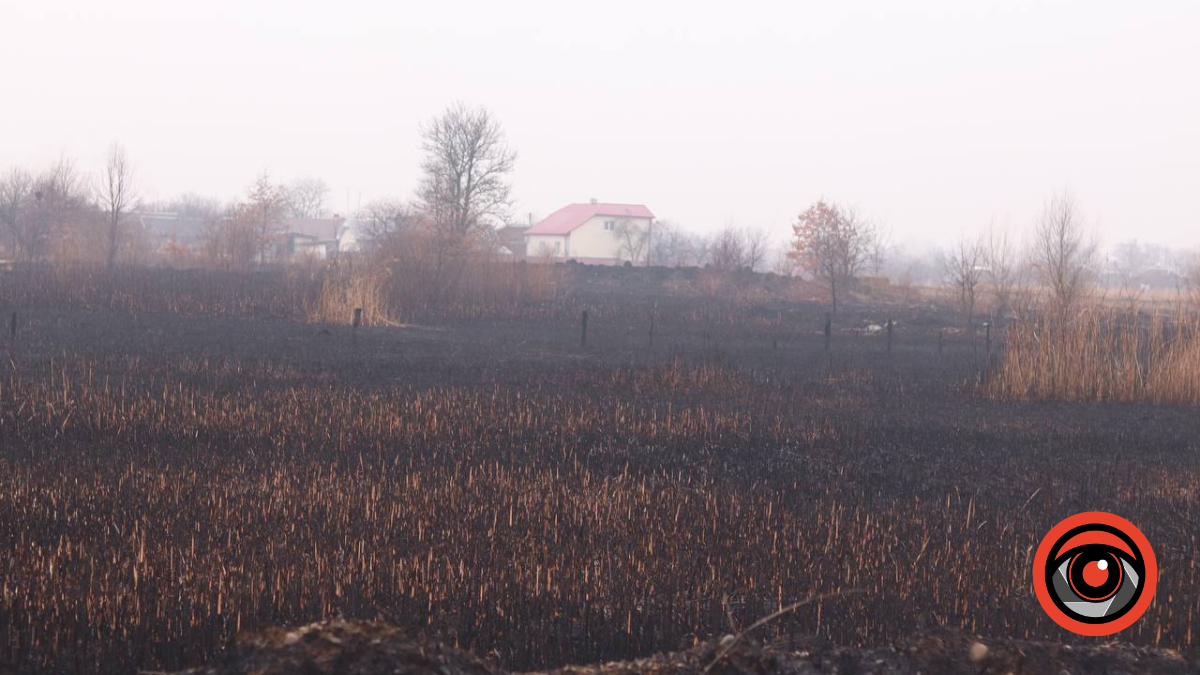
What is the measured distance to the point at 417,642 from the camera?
13.8ft

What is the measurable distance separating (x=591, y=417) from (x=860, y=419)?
11.5ft

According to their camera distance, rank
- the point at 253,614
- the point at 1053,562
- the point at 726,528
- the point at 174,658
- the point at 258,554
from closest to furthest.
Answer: the point at 1053,562 → the point at 174,658 → the point at 253,614 → the point at 258,554 → the point at 726,528

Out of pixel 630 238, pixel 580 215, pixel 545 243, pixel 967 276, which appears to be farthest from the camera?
pixel 580 215

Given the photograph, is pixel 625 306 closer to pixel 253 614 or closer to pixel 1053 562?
pixel 253 614

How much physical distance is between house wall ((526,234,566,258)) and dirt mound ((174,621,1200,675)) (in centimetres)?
6857

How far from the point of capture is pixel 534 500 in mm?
8250

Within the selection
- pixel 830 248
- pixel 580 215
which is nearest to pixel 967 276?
pixel 830 248

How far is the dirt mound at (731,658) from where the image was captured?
4020 millimetres

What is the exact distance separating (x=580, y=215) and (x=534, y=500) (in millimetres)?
70682

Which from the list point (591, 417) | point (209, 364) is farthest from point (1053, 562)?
point (209, 364)

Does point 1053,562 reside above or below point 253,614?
above

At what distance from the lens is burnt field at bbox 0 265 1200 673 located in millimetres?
5602

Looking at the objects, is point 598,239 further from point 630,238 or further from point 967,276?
point 967,276

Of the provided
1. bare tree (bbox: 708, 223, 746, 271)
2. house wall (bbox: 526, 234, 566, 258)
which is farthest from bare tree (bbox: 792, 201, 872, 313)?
house wall (bbox: 526, 234, 566, 258)
